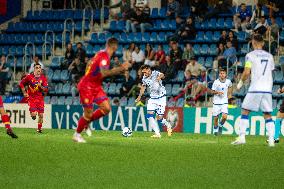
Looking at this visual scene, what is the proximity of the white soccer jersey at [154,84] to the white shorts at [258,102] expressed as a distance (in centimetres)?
684

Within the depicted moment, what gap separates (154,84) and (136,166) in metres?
10.8

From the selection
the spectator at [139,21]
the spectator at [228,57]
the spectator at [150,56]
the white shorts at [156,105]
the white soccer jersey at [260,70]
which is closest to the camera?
the white soccer jersey at [260,70]

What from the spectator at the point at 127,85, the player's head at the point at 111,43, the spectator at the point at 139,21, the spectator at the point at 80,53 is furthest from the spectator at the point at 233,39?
the player's head at the point at 111,43

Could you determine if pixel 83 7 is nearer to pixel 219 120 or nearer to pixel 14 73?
pixel 14 73

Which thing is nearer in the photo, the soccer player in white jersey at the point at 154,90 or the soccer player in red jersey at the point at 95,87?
the soccer player in red jersey at the point at 95,87

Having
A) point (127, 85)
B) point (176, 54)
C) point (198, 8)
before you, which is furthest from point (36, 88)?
point (198, 8)

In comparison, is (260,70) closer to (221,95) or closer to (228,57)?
(221,95)

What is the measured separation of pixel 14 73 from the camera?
36562mm

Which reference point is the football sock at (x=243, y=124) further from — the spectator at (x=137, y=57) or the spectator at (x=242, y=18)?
the spectator at (x=137, y=57)

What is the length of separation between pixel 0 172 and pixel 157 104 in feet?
39.3

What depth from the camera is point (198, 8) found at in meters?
34.0

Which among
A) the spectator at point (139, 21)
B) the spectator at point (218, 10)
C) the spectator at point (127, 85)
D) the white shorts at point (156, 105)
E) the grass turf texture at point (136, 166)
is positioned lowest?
the grass turf texture at point (136, 166)

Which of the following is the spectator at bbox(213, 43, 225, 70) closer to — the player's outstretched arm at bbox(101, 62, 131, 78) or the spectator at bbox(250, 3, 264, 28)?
the spectator at bbox(250, 3, 264, 28)

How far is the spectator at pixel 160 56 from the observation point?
104ft
